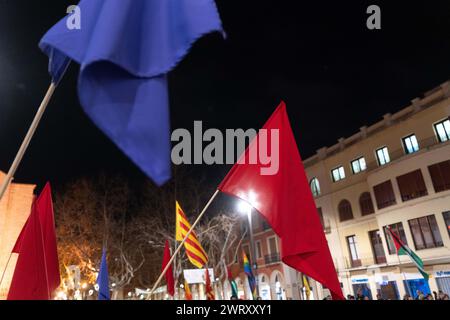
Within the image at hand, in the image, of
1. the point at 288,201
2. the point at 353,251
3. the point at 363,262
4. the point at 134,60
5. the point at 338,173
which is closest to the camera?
the point at 134,60

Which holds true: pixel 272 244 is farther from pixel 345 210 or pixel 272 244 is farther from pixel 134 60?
pixel 134 60

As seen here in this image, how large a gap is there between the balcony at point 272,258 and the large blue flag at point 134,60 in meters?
40.9

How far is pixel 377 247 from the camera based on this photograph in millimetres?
30797

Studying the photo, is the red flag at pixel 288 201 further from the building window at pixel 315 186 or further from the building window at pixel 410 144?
the building window at pixel 315 186

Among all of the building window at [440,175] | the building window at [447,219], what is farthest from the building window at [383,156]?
the building window at [447,219]

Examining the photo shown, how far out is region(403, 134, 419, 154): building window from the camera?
2775 centimetres

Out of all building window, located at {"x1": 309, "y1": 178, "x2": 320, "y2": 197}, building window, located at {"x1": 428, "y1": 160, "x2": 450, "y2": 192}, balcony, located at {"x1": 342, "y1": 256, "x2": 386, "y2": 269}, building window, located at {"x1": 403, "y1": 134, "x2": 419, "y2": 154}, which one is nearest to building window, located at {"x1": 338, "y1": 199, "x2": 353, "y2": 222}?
building window, located at {"x1": 309, "y1": 178, "x2": 320, "y2": 197}

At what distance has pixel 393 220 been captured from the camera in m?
28.0

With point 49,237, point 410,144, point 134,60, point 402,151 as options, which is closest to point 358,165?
point 402,151

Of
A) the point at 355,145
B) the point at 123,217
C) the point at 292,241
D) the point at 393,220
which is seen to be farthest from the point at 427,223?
the point at 292,241

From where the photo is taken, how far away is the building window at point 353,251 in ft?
106

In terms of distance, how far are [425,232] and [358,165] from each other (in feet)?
29.6

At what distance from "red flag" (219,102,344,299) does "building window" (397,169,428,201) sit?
2398 cm
